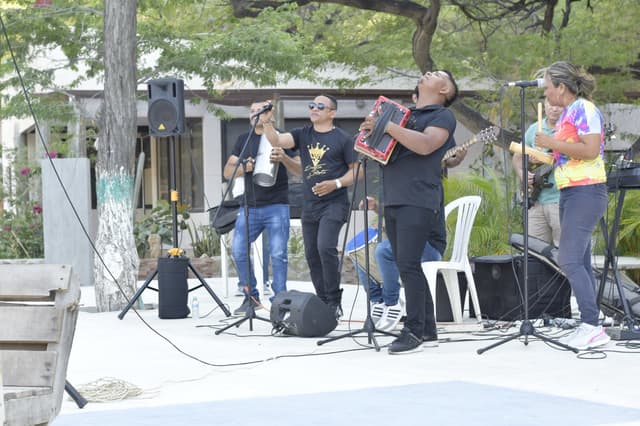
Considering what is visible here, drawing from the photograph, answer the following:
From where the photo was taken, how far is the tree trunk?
11.0 meters

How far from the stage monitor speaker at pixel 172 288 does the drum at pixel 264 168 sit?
105 centimetres

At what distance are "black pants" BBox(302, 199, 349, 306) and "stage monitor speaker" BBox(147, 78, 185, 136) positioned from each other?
181 cm

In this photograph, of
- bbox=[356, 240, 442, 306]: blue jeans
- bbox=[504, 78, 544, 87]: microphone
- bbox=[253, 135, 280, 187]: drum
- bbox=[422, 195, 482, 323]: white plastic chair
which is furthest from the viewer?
bbox=[253, 135, 280, 187]: drum

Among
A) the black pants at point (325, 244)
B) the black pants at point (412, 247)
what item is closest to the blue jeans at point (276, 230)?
the black pants at point (325, 244)

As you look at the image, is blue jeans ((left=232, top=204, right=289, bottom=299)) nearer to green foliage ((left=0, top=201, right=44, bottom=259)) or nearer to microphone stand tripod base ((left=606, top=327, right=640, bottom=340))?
microphone stand tripod base ((left=606, top=327, right=640, bottom=340))

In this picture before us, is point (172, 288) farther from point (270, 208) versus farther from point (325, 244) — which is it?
point (325, 244)

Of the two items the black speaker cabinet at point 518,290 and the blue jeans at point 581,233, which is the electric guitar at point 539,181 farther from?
the blue jeans at point 581,233

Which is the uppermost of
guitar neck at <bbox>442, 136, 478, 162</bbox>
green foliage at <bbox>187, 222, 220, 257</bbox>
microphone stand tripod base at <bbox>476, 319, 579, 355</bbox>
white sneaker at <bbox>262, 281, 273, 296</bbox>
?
guitar neck at <bbox>442, 136, 478, 162</bbox>

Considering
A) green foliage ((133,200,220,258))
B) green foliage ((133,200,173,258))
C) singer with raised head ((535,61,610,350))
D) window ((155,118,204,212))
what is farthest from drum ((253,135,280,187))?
window ((155,118,204,212))

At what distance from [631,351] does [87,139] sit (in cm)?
1420

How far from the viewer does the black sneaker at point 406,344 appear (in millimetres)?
7309

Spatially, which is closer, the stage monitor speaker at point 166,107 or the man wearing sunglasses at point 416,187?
the man wearing sunglasses at point 416,187

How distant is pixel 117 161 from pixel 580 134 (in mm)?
5492

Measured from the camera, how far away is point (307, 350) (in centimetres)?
760
